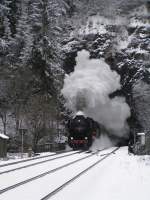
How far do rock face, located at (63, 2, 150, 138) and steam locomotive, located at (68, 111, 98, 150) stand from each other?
11081 mm

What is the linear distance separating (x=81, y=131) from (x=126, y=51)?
25.5 metres

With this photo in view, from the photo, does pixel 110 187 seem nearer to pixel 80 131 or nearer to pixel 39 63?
pixel 80 131

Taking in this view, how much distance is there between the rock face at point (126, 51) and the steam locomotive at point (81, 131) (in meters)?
11.1

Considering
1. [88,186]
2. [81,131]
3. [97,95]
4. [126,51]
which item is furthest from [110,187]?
[126,51]

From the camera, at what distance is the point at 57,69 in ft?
180

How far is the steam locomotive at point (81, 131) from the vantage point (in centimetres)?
3838

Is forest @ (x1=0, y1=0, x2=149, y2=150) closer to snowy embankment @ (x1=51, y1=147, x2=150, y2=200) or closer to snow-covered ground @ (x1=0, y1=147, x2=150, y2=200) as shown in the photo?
snow-covered ground @ (x1=0, y1=147, x2=150, y2=200)

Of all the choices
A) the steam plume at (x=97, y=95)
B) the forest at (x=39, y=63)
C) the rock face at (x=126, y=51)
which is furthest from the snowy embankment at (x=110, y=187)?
the rock face at (x=126, y=51)

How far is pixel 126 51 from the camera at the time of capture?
61375 millimetres

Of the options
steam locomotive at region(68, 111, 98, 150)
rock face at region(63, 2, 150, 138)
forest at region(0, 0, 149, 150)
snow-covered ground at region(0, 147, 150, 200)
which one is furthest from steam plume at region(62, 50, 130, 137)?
snow-covered ground at region(0, 147, 150, 200)

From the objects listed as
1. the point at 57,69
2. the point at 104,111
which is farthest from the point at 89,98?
the point at 57,69

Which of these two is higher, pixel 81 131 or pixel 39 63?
pixel 39 63

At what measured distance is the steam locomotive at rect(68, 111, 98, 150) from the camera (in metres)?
38.4

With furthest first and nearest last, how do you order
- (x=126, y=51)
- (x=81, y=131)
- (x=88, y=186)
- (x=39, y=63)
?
(x=126, y=51) → (x=39, y=63) → (x=81, y=131) → (x=88, y=186)
